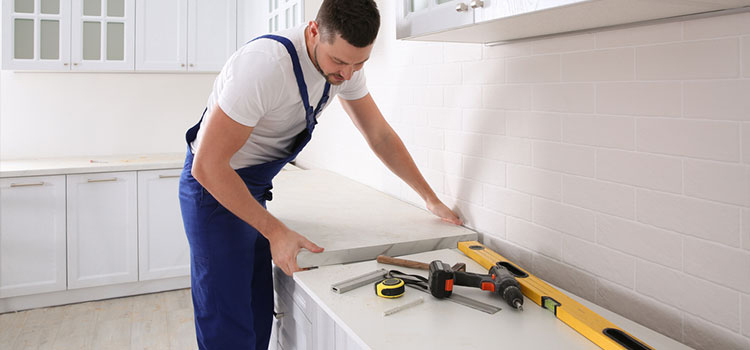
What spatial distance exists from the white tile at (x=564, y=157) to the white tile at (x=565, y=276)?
0.87 ft

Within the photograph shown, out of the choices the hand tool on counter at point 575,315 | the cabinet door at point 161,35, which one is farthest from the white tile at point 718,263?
the cabinet door at point 161,35

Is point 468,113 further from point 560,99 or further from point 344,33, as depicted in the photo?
point 344,33

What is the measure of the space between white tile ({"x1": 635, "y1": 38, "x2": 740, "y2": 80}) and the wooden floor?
2.65 meters

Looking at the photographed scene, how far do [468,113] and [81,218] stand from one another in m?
2.77

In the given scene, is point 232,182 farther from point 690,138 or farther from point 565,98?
point 690,138

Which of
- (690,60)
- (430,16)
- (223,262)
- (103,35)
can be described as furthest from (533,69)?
(103,35)

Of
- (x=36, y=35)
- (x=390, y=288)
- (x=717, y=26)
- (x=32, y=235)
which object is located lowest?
→ (x=32, y=235)

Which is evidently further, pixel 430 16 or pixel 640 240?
pixel 430 16

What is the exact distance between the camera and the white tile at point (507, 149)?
5.26ft

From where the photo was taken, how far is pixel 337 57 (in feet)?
4.78

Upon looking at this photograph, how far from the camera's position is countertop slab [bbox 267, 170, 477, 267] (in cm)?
161

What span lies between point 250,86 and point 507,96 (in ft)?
2.50

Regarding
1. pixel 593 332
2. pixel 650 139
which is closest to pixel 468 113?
pixel 650 139

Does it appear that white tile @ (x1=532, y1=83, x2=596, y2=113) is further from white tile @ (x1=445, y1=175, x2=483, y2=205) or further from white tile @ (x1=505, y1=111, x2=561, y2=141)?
white tile @ (x1=445, y1=175, x2=483, y2=205)
